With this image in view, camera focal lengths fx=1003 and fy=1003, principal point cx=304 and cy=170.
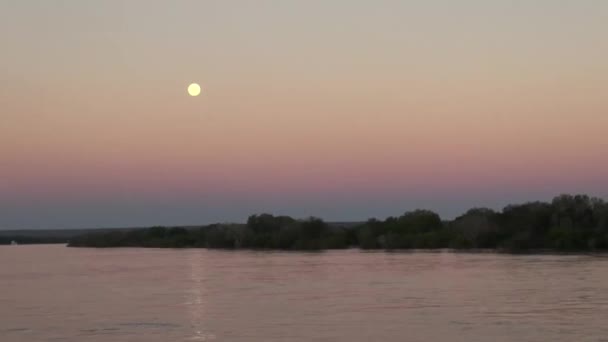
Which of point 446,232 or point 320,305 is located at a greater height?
point 446,232

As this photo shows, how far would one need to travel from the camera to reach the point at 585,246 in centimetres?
7381

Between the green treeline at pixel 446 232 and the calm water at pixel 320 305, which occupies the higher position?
the green treeline at pixel 446 232

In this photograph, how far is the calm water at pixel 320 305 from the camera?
2477 cm

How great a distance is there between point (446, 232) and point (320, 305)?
59232mm

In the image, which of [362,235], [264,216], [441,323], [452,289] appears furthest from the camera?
[264,216]

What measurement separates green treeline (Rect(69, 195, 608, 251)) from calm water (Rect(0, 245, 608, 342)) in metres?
27.5

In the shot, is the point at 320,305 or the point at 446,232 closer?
the point at 320,305

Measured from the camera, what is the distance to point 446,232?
293 ft

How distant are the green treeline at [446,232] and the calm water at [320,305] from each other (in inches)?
1081

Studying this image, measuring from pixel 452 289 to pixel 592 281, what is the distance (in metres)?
5.64

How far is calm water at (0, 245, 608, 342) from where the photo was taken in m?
24.8

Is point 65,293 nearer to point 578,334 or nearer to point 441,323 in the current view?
point 441,323

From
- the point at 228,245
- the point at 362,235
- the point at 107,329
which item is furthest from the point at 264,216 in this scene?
the point at 107,329

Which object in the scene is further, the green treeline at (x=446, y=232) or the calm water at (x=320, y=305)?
the green treeline at (x=446, y=232)
